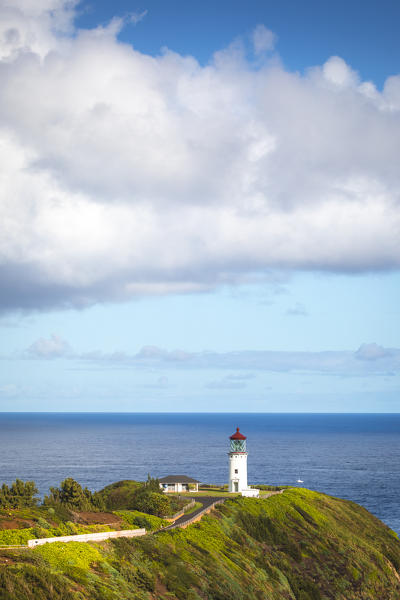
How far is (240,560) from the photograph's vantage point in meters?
50.2

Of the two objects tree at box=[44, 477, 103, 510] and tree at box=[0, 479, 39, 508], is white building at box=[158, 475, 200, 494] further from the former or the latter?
tree at box=[0, 479, 39, 508]

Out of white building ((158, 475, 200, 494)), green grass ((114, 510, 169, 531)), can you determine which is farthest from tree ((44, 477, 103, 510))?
white building ((158, 475, 200, 494))

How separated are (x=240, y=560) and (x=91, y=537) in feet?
47.2

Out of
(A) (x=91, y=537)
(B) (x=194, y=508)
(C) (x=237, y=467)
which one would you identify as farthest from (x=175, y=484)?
(A) (x=91, y=537)

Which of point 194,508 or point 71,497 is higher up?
point 71,497

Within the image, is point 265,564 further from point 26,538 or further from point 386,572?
point 26,538

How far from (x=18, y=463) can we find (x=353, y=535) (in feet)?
367

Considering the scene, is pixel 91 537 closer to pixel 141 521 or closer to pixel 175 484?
pixel 141 521

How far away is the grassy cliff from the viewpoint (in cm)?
3400

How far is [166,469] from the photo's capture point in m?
152

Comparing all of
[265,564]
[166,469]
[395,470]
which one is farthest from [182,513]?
[395,470]

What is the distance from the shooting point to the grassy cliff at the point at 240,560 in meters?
34.0

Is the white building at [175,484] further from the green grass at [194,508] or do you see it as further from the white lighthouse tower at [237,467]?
the green grass at [194,508]

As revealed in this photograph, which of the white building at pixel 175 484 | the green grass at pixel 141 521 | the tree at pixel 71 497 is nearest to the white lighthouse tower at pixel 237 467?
the white building at pixel 175 484
